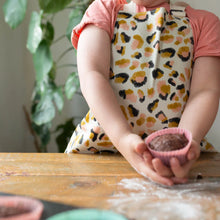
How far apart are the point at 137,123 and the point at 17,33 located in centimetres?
151

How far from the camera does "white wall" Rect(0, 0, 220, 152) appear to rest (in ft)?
6.70

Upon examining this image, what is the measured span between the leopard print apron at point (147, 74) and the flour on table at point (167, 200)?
0.28 metres

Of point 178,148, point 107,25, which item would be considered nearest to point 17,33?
point 107,25

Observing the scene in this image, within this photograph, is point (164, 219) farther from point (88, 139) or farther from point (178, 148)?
point (88, 139)

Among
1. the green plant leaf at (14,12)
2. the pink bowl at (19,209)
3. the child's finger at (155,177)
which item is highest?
the green plant leaf at (14,12)

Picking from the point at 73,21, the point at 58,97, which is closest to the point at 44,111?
the point at 58,97

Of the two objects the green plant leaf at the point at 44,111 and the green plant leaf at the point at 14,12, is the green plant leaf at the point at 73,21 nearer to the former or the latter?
the green plant leaf at the point at 14,12

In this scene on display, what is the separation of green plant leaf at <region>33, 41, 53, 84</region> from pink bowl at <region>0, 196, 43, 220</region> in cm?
134

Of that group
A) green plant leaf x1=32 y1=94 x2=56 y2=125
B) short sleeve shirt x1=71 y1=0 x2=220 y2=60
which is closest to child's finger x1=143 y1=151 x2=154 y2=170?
short sleeve shirt x1=71 y1=0 x2=220 y2=60

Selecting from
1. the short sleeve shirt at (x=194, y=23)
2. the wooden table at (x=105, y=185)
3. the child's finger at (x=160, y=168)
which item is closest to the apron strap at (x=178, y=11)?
the short sleeve shirt at (x=194, y=23)

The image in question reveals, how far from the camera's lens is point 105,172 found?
697mm

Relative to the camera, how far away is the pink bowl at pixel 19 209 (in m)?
0.42

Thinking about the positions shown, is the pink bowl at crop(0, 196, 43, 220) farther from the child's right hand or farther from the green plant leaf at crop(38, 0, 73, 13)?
the green plant leaf at crop(38, 0, 73, 13)

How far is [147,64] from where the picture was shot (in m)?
0.93
